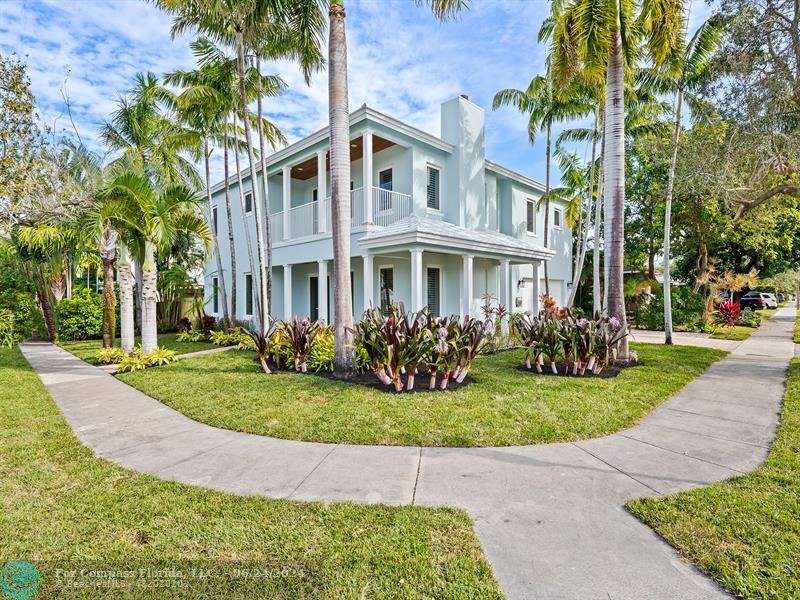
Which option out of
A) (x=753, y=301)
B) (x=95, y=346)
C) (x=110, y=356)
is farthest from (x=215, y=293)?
(x=753, y=301)

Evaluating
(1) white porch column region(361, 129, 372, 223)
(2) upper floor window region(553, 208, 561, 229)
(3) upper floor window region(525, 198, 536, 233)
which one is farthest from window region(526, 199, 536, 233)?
(1) white porch column region(361, 129, 372, 223)

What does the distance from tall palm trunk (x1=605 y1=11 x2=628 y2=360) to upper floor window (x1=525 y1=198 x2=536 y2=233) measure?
9378 mm

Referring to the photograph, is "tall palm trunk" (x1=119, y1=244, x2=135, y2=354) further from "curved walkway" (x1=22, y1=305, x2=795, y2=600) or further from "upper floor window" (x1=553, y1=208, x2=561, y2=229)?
"upper floor window" (x1=553, y1=208, x2=561, y2=229)

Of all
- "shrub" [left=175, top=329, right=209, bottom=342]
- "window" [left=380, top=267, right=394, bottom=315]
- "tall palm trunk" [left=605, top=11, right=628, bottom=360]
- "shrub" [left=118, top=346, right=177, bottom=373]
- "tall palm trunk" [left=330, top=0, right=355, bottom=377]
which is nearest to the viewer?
"tall palm trunk" [left=330, top=0, right=355, bottom=377]

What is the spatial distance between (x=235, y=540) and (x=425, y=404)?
3.67 metres

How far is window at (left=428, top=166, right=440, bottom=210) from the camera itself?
14.4 m

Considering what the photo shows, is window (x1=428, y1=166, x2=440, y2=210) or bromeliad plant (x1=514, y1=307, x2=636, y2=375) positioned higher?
window (x1=428, y1=166, x2=440, y2=210)

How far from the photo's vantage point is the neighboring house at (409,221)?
11953mm

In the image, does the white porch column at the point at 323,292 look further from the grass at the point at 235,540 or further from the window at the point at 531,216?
the window at the point at 531,216

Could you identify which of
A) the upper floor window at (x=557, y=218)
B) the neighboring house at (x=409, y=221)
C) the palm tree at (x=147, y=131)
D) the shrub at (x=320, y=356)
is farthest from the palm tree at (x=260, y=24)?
the upper floor window at (x=557, y=218)

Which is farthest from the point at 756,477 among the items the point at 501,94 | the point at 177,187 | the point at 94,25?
the point at 501,94

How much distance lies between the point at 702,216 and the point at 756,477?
727 inches

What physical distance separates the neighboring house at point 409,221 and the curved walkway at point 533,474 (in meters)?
6.73

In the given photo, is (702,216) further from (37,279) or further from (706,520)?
(37,279)
